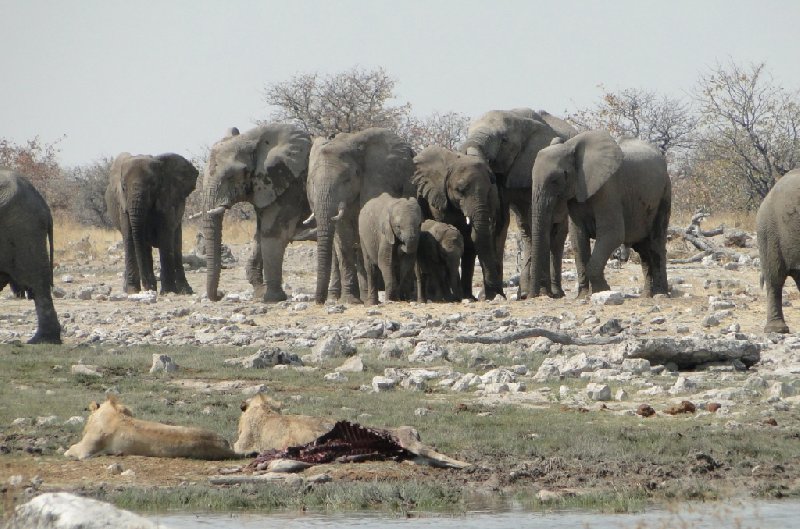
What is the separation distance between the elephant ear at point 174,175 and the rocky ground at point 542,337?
2272 millimetres

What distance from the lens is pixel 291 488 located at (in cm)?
1010

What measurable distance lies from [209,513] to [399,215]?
1441cm

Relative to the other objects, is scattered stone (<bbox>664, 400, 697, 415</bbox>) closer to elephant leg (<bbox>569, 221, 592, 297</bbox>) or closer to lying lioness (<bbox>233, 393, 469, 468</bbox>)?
lying lioness (<bbox>233, 393, 469, 468</bbox>)

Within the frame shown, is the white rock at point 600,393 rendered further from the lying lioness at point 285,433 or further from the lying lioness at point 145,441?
the lying lioness at point 145,441

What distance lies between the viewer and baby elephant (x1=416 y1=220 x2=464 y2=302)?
80.1 ft

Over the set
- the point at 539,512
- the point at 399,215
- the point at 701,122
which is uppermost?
the point at 701,122

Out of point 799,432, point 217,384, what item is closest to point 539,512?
point 799,432

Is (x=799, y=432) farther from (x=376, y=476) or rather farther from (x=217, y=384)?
(x=217, y=384)

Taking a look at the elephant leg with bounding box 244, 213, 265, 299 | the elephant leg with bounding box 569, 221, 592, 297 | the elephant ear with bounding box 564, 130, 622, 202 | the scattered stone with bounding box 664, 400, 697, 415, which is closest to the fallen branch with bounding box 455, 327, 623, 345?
the scattered stone with bounding box 664, 400, 697, 415

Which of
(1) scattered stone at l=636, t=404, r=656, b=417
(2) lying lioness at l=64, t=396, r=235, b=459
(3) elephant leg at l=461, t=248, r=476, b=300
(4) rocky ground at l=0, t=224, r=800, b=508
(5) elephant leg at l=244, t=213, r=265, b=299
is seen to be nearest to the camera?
(2) lying lioness at l=64, t=396, r=235, b=459

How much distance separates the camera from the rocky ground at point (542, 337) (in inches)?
551

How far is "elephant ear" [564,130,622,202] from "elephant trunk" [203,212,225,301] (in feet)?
21.6

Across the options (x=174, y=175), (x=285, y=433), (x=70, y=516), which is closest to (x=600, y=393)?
(x=285, y=433)

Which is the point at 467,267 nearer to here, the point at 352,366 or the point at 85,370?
the point at 352,366
